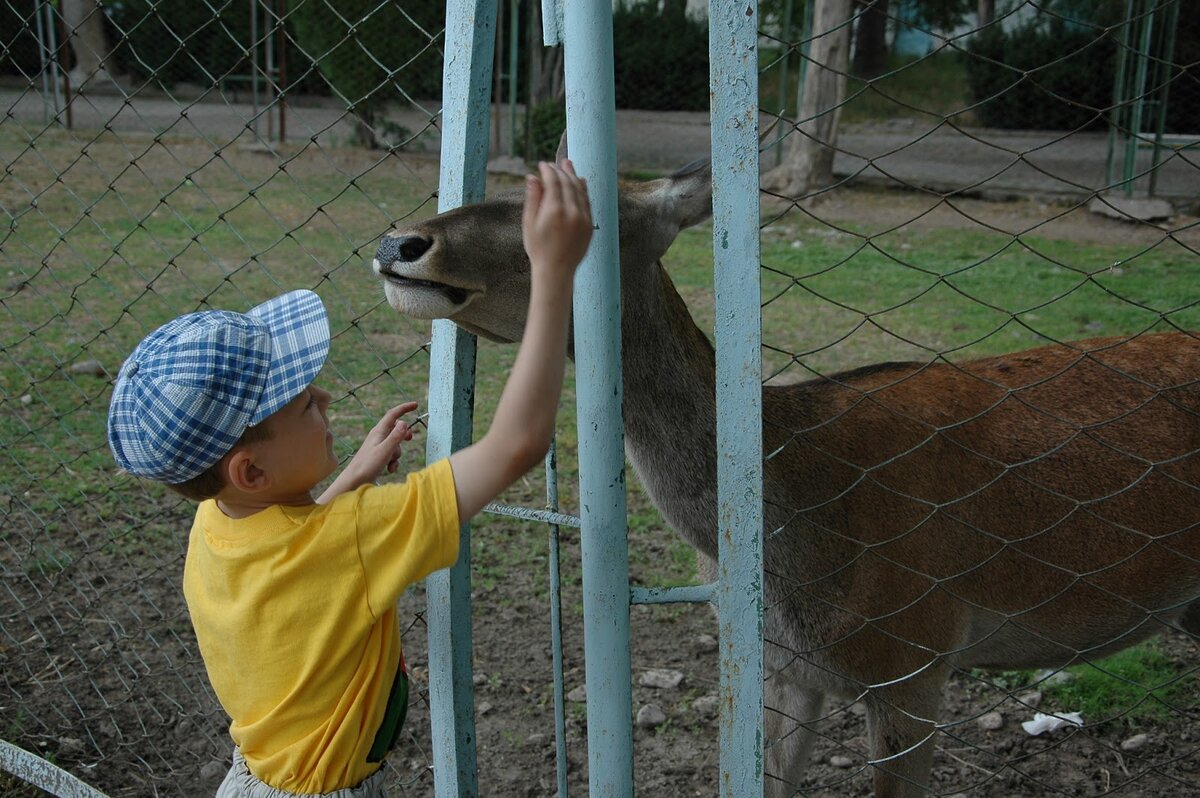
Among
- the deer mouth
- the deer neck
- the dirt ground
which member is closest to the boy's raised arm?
the deer mouth

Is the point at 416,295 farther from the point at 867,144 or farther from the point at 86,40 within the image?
the point at 867,144

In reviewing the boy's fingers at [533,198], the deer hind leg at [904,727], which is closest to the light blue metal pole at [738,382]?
the boy's fingers at [533,198]

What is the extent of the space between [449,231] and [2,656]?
8.55 ft

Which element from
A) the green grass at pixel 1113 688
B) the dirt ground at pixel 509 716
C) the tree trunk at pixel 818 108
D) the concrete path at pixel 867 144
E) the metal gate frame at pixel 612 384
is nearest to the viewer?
the metal gate frame at pixel 612 384

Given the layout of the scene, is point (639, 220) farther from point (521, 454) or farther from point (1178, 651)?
point (1178, 651)

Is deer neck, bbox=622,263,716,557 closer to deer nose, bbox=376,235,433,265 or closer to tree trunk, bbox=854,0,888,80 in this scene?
deer nose, bbox=376,235,433,265

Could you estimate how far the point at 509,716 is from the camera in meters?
3.75

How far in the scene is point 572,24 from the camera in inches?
70.6

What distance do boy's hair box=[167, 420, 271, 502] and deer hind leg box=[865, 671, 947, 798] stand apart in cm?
176

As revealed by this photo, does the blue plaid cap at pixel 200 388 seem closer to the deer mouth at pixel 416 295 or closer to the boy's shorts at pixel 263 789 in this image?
the deer mouth at pixel 416 295

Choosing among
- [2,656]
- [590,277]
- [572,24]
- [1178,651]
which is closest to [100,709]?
[2,656]

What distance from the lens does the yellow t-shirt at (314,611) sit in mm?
1780

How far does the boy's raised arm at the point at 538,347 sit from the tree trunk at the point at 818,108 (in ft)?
36.5

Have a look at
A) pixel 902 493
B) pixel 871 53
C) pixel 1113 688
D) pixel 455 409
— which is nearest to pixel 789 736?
pixel 902 493
